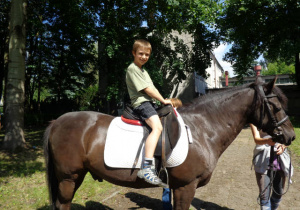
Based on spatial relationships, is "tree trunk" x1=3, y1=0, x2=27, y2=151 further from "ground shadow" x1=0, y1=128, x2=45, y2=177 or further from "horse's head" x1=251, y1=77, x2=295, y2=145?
"horse's head" x1=251, y1=77, x2=295, y2=145

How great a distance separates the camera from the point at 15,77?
23.3ft

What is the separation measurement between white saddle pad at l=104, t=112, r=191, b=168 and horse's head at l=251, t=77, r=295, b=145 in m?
0.96

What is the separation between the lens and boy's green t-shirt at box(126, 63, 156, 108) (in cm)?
250

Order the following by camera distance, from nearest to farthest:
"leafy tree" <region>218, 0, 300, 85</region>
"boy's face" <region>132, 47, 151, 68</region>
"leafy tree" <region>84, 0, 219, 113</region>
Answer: "boy's face" <region>132, 47, 151, 68</region> → "leafy tree" <region>84, 0, 219, 113</region> → "leafy tree" <region>218, 0, 300, 85</region>

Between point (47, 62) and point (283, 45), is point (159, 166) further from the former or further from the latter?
point (47, 62)

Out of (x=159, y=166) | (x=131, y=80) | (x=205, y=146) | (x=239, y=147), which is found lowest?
(x=239, y=147)

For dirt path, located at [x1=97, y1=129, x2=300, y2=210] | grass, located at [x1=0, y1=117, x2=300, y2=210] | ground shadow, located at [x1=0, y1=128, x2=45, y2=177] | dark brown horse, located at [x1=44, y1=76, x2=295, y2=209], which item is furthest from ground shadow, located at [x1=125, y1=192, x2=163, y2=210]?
ground shadow, located at [x1=0, y1=128, x2=45, y2=177]

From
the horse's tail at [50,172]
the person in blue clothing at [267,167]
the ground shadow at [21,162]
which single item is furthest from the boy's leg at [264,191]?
the ground shadow at [21,162]

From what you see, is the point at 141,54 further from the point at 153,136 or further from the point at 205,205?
the point at 205,205

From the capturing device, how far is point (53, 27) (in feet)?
49.7

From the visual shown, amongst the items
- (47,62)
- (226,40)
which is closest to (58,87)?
(47,62)

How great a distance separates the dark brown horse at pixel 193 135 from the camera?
2.46 m

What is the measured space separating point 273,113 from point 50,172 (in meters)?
3.14

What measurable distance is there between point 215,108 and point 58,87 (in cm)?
1847
